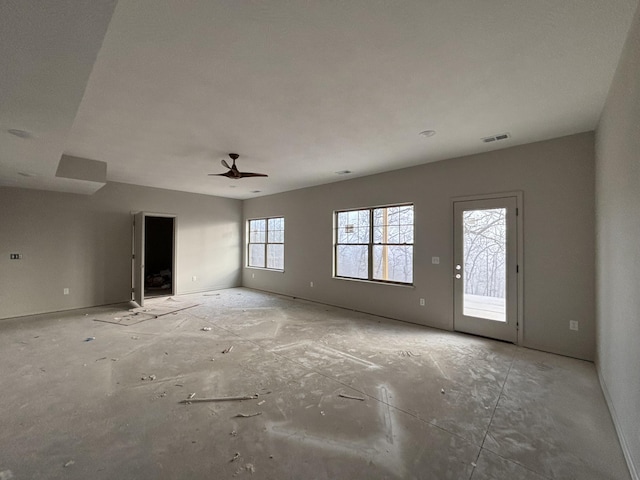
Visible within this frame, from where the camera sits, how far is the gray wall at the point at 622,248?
164cm

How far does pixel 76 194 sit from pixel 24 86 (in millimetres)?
4750

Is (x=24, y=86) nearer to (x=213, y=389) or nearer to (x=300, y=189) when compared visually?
Answer: (x=213, y=389)

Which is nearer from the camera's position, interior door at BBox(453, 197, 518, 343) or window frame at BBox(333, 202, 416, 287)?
interior door at BBox(453, 197, 518, 343)

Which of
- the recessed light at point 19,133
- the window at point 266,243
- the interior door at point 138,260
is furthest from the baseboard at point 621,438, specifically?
the interior door at point 138,260

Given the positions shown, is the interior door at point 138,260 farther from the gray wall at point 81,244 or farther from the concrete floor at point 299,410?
the concrete floor at point 299,410

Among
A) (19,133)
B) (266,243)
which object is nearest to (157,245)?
(266,243)

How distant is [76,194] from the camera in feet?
18.4

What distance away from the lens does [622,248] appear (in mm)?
1997

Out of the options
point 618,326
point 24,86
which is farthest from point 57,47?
point 618,326

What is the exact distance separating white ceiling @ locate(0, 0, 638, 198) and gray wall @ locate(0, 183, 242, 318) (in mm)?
1855

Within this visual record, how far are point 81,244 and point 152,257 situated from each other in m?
4.15

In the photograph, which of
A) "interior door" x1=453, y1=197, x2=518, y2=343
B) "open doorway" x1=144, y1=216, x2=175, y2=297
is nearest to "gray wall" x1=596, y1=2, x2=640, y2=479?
"interior door" x1=453, y1=197, x2=518, y2=343

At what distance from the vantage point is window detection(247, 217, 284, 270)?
7559 mm

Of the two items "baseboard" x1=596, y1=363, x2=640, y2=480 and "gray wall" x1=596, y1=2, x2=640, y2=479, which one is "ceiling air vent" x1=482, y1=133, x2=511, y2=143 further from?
"baseboard" x1=596, y1=363, x2=640, y2=480
